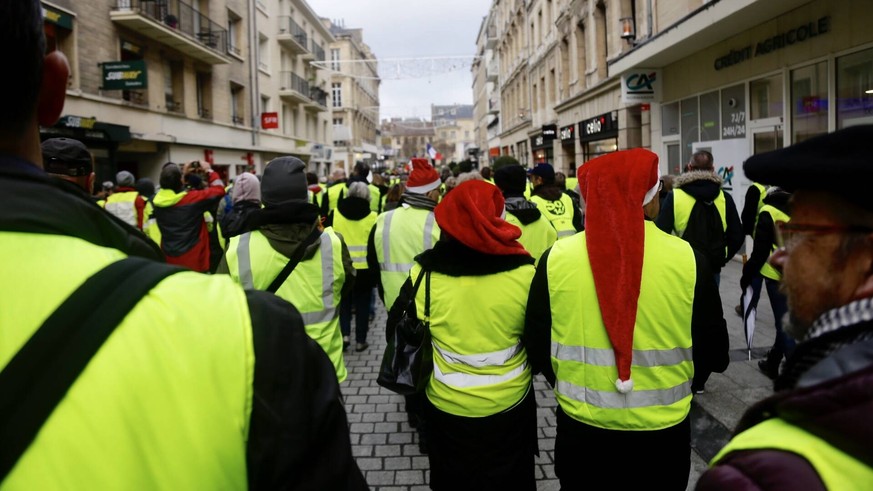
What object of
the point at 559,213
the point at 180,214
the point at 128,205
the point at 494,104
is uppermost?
the point at 494,104

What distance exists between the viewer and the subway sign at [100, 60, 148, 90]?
1523 cm

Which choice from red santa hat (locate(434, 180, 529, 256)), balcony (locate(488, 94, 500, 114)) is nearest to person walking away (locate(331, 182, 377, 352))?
red santa hat (locate(434, 180, 529, 256))

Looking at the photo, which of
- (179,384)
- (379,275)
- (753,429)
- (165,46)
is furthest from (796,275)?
(165,46)

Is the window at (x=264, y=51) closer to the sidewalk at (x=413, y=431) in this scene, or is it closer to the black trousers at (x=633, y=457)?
the sidewalk at (x=413, y=431)

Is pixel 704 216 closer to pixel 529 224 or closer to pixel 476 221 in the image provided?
pixel 529 224

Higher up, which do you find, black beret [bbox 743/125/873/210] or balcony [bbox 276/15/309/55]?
balcony [bbox 276/15/309/55]

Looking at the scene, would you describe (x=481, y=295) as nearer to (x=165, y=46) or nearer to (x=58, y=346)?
(x=58, y=346)

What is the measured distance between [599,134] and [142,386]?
18589 millimetres

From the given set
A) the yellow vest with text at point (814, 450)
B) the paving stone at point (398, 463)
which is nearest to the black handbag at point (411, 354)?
the paving stone at point (398, 463)

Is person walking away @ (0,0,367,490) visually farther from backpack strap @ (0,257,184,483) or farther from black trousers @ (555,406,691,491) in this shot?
black trousers @ (555,406,691,491)

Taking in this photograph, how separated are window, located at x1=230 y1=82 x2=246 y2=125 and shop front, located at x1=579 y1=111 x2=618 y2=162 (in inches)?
628

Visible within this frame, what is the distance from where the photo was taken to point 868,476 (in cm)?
91

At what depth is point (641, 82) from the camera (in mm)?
14070

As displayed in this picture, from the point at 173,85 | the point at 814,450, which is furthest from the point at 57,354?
the point at 173,85
